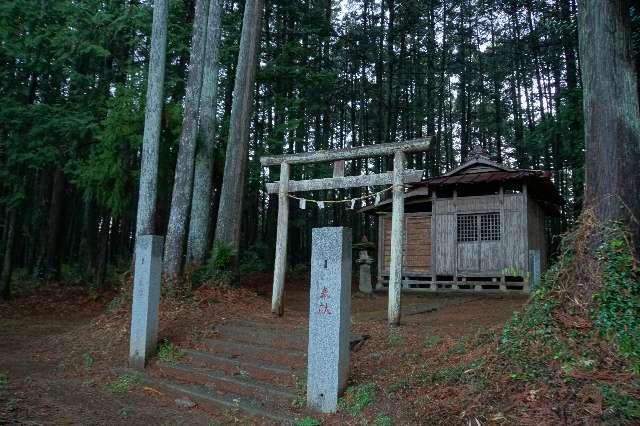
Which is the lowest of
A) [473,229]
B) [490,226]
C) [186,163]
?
[473,229]

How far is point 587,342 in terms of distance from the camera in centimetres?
506

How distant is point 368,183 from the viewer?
9586 millimetres

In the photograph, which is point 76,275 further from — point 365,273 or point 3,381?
point 3,381

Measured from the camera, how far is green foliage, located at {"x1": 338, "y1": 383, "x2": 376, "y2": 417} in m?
5.51

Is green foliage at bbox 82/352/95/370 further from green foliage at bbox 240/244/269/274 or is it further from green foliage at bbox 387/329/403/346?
green foliage at bbox 240/244/269/274

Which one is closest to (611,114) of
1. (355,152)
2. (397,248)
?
(397,248)

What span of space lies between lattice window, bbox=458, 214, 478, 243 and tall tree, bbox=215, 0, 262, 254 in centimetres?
824

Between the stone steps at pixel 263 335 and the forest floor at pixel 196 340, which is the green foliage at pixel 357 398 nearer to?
the forest floor at pixel 196 340

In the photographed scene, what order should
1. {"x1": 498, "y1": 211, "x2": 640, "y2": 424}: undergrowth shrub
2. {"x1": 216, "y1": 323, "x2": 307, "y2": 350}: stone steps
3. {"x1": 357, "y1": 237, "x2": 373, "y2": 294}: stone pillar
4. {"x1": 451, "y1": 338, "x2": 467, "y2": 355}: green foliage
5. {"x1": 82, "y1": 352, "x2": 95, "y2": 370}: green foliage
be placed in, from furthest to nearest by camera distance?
{"x1": 357, "y1": 237, "x2": 373, "y2": 294}: stone pillar → {"x1": 82, "y1": 352, "x2": 95, "y2": 370}: green foliage → {"x1": 216, "y1": 323, "x2": 307, "y2": 350}: stone steps → {"x1": 451, "y1": 338, "x2": 467, "y2": 355}: green foliage → {"x1": 498, "y1": 211, "x2": 640, "y2": 424}: undergrowth shrub

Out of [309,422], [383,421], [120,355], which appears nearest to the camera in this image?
[383,421]

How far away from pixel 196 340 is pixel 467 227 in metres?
11.2

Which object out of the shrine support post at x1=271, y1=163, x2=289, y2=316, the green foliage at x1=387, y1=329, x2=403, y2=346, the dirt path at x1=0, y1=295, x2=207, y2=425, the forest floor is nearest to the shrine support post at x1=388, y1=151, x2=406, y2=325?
the forest floor

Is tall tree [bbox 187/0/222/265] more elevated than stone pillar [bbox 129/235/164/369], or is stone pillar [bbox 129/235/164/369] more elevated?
tall tree [bbox 187/0/222/265]

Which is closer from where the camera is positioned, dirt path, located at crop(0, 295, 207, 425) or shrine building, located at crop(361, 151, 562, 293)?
dirt path, located at crop(0, 295, 207, 425)
